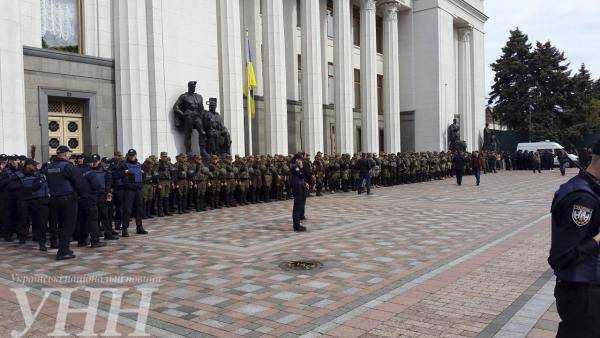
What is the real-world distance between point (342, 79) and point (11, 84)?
716 inches

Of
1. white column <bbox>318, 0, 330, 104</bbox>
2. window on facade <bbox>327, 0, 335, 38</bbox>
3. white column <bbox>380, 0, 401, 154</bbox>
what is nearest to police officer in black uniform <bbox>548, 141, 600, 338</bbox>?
white column <bbox>318, 0, 330, 104</bbox>

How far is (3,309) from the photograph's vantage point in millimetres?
5457

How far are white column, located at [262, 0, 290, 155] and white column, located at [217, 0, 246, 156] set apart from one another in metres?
2.64

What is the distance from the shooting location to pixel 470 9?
40.8 m

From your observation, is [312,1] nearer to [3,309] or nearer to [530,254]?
[530,254]

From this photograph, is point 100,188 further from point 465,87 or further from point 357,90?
point 465,87

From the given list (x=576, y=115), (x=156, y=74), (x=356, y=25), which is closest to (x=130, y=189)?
(x=156, y=74)

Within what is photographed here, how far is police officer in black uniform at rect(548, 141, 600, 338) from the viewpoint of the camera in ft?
9.60

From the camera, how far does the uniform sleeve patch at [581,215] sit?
2.89 metres

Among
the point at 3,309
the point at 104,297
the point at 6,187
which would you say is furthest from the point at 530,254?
the point at 6,187

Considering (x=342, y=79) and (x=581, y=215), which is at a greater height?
(x=342, y=79)

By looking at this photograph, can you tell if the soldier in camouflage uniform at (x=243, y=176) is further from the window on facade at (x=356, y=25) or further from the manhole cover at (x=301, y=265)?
the window on facade at (x=356, y=25)

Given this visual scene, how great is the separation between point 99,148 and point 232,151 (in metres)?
5.44

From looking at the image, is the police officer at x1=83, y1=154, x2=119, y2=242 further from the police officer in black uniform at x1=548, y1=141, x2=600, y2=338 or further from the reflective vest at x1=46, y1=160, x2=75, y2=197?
the police officer in black uniform at x1=548, y1=141, x2=600, y2=338
